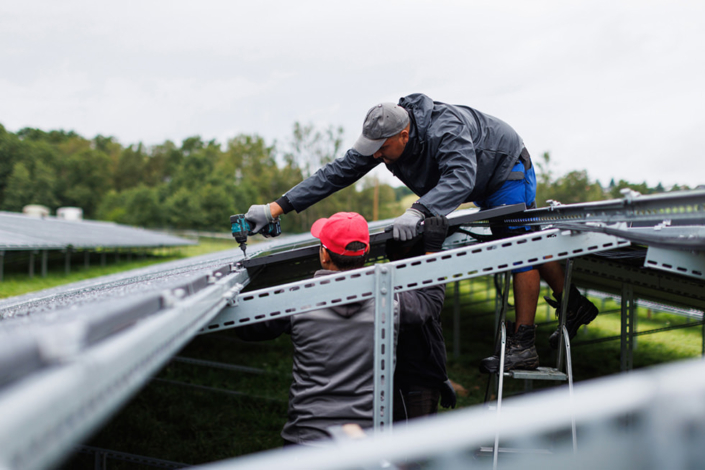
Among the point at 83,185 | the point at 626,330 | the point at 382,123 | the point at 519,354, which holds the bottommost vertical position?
the point at 626,330

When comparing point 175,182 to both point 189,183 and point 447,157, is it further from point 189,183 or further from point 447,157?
point 447,157

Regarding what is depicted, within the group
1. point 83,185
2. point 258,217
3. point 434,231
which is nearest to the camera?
point 434,231

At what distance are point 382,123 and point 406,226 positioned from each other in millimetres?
626

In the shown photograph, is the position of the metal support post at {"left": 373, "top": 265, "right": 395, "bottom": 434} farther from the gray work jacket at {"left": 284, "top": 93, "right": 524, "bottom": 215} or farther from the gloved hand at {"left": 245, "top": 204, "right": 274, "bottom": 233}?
the gloved hand at {"left": 245, "top": 204, "right": 274, "bottom": 233}

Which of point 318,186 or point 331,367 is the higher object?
point 318,186

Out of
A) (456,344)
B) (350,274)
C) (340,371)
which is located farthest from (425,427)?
(456,344)

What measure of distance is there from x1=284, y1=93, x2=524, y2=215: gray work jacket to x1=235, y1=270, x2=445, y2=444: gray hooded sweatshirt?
78 centimetres

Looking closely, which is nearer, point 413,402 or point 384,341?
point 384,341

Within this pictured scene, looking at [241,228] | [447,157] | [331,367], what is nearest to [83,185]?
[241,228]

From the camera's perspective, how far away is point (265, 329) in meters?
1.91

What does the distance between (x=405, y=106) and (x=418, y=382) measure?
1.50 meters

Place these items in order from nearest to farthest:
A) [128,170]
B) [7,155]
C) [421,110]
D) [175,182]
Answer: [421,110] → [175,182] → [7,155] → [128,170]

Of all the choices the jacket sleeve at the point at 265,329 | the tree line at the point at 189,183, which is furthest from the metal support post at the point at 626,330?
the tree line at the point at 189,183

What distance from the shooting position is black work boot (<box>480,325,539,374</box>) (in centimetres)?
265
